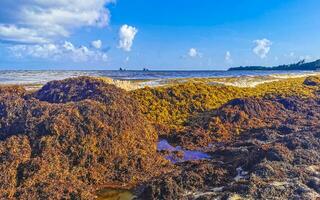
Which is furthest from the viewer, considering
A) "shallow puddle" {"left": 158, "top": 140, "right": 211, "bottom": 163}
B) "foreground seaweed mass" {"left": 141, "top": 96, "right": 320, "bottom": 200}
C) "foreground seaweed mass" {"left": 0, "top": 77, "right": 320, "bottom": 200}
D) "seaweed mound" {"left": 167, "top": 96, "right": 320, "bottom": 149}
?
"seaweed mound" {"left": 167, "top": 96, "right": 320, "bottom": 149}

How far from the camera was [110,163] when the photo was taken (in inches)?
459

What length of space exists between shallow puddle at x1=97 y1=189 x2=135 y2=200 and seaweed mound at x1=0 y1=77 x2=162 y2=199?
1.08 ft

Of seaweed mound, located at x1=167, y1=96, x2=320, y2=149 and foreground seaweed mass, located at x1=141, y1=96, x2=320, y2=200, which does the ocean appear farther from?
foreground seaweed mass, located at x1=141, y1=96, x2=320, y2=200

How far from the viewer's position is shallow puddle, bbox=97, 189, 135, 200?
985 centimetres

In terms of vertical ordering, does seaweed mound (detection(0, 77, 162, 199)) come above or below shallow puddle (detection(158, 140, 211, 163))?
above

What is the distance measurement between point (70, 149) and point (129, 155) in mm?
2025

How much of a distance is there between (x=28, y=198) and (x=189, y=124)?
471 inches

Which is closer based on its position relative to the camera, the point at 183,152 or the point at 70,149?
the point at 70,149

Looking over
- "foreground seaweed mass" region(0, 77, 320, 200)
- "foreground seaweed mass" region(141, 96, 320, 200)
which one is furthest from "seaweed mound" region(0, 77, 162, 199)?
"foreground seaweed mass" region(141, 96, 320, 200)

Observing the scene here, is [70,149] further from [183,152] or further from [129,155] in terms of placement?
[183,152]

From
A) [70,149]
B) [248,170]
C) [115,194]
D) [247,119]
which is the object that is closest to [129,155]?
[70,149]

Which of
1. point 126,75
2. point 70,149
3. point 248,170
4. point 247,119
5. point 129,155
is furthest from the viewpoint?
point 126,75

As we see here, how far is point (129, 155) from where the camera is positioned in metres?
12.2

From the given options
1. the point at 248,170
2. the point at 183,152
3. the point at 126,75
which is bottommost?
the point at 126,75
